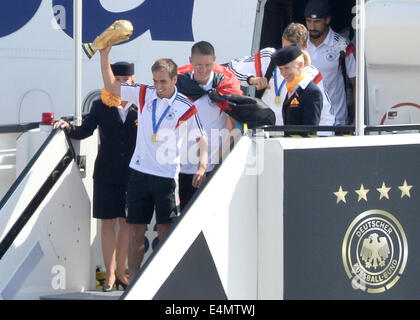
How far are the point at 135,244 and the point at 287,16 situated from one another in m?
3.52

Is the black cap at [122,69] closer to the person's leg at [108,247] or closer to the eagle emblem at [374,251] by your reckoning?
the person's leg at [108,247]

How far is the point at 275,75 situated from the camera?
6.45 m

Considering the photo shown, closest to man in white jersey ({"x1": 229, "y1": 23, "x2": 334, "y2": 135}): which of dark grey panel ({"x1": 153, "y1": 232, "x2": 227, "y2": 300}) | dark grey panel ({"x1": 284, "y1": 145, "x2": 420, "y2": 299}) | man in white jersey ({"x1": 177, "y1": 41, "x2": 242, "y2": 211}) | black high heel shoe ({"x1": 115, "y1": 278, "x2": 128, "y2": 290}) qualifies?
man in white jersey ({"x1": 177, "y1": 41, "x2": 242, "y2": 211})

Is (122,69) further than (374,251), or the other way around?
(122,69)

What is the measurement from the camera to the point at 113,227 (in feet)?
20.1

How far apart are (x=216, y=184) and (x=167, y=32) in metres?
4.86

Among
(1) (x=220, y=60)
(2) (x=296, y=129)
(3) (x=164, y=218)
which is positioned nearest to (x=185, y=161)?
(3) (x=164, y=218)

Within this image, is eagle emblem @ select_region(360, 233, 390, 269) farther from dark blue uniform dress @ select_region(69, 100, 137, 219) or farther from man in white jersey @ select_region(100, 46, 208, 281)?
dark blue uniform dress @ select_region(69, 100, 137, 219)

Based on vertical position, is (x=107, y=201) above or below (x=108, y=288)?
above

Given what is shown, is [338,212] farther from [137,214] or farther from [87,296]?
[87,296]

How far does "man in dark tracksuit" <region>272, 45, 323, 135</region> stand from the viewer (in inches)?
232

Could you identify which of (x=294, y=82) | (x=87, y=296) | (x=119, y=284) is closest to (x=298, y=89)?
(x=294, y=82)

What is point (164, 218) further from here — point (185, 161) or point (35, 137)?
point (35, 137)

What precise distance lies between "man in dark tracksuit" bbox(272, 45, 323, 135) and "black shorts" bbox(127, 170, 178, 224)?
0.93m
